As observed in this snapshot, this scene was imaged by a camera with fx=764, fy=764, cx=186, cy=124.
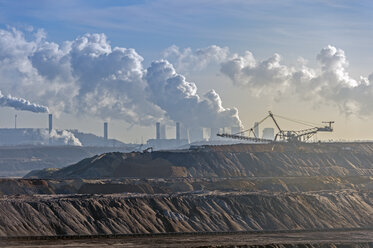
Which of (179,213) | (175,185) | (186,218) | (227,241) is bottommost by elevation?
(227,241)

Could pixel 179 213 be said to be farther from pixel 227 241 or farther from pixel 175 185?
pixel 175 185

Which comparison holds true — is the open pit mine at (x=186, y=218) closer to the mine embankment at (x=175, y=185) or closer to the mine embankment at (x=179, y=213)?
the mine embankment at (x=179, y=213)

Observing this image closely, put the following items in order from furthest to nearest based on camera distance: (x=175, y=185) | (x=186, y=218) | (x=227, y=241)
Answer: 1. (x=175, y=185)
2. (x=186, y=218)
3. (x=227, y=241)

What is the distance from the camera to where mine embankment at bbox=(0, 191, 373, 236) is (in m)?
107

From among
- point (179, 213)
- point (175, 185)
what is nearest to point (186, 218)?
point (179, 213)

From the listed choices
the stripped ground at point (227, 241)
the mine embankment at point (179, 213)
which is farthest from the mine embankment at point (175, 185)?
the stripped ground at point (227, 241)

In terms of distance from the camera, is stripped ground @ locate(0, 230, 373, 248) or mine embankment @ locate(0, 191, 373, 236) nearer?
stripped ground @ locate(0, 230, 373, 248)

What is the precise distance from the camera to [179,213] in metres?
119

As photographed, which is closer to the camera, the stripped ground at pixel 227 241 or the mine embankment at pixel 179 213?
the stripped ground at pixel 227 241

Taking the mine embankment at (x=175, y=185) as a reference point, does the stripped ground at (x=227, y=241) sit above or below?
below

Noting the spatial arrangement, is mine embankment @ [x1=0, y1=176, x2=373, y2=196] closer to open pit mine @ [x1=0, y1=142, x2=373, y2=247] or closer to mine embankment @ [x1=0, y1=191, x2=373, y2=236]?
open pit mine @ [x1=0, y1=142, x2=373, y2=247]

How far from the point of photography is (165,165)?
653 feet

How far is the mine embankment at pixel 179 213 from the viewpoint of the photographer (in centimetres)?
10688

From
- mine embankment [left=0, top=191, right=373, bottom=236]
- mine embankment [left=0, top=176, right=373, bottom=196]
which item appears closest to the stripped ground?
mine embankment [left=0, top=191, right=373, bottom=236]
